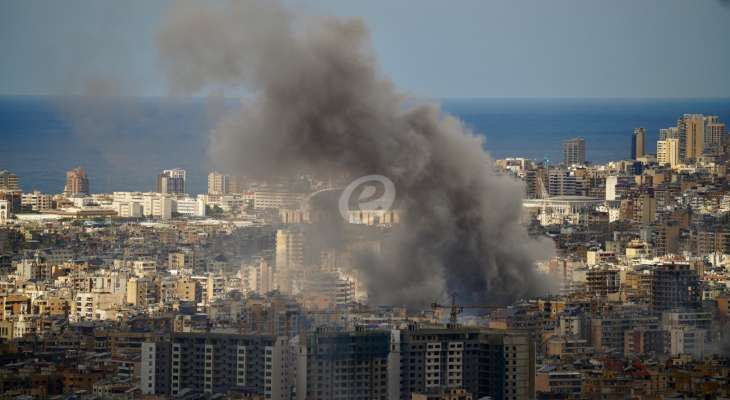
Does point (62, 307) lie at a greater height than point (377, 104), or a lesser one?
lesser

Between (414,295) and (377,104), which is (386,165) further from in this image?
(414,295)

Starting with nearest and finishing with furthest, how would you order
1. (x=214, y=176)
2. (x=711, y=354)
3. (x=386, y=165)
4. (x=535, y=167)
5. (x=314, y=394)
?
(x=314, y=394) < (x=711, y=354) < (x=386, y=165) < (x=214, y=176) < (x=535, y=167)

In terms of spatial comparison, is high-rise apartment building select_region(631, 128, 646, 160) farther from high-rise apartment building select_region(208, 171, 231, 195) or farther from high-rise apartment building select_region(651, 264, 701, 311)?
high-rise apartment building select_region(651, 264, 701, 311)

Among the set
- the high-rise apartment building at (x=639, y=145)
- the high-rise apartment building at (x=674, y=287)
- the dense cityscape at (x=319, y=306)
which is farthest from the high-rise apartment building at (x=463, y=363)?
the high-rise apartment building at (x=639, y=145)

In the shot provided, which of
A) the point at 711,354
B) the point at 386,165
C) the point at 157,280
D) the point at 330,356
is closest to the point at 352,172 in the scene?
the point at 386,165

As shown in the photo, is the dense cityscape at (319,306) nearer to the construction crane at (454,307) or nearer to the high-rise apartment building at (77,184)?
the construction crane at (454,307)

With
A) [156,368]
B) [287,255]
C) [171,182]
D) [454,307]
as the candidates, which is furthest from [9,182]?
[156,368]

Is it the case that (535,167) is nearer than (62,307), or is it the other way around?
(62,307)
